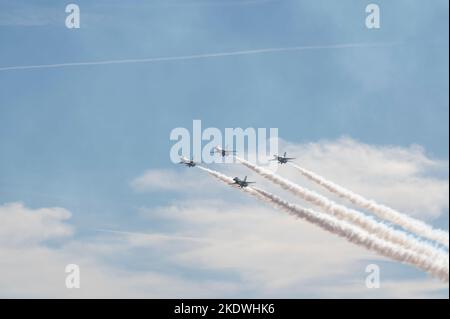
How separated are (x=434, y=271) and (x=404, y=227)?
17.9 meters

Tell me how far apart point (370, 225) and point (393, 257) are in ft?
42.8

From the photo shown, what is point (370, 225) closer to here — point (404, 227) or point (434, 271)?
point (404, 227)

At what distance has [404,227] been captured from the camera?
196 metres

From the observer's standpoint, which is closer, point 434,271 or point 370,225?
point 434,271

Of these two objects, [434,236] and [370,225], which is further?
[370,225]

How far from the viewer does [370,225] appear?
655 ft

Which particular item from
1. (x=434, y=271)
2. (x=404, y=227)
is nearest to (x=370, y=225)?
(x=404, y=227)

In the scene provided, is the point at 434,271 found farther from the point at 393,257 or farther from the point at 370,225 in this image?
the point at 370,225
